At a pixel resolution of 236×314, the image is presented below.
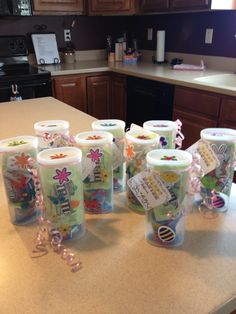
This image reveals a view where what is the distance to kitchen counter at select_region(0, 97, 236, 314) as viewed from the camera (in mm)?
537

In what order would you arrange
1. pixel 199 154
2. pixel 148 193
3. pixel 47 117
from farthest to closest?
pixel 47 117 → pixel 199 154 → pixel 148 193

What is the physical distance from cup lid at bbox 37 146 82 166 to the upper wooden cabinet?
10.3 feet

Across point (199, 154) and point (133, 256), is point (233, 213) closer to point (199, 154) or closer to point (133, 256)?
point (199, 154)

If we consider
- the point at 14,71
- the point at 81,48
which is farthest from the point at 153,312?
the point at 81,48

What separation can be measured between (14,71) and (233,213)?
9.88ft

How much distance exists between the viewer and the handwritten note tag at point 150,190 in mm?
633

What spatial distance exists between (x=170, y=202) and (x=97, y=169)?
21 cm

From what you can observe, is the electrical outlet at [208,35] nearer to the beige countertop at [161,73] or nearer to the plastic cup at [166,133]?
the beige countertop at [161,73]

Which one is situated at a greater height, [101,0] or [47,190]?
[101,0]

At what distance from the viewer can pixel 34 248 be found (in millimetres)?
673

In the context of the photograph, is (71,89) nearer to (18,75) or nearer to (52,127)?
(18,75)

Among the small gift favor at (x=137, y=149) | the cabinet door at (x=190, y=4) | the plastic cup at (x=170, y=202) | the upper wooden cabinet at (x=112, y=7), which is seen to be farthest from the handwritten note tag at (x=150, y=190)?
the upper wooden cabinet at (x=112, y=7)

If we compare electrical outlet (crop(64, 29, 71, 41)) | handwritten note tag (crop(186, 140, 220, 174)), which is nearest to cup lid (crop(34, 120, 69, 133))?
handwritten note tag (crop(186, 140, 220, 174))

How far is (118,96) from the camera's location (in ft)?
11.3
